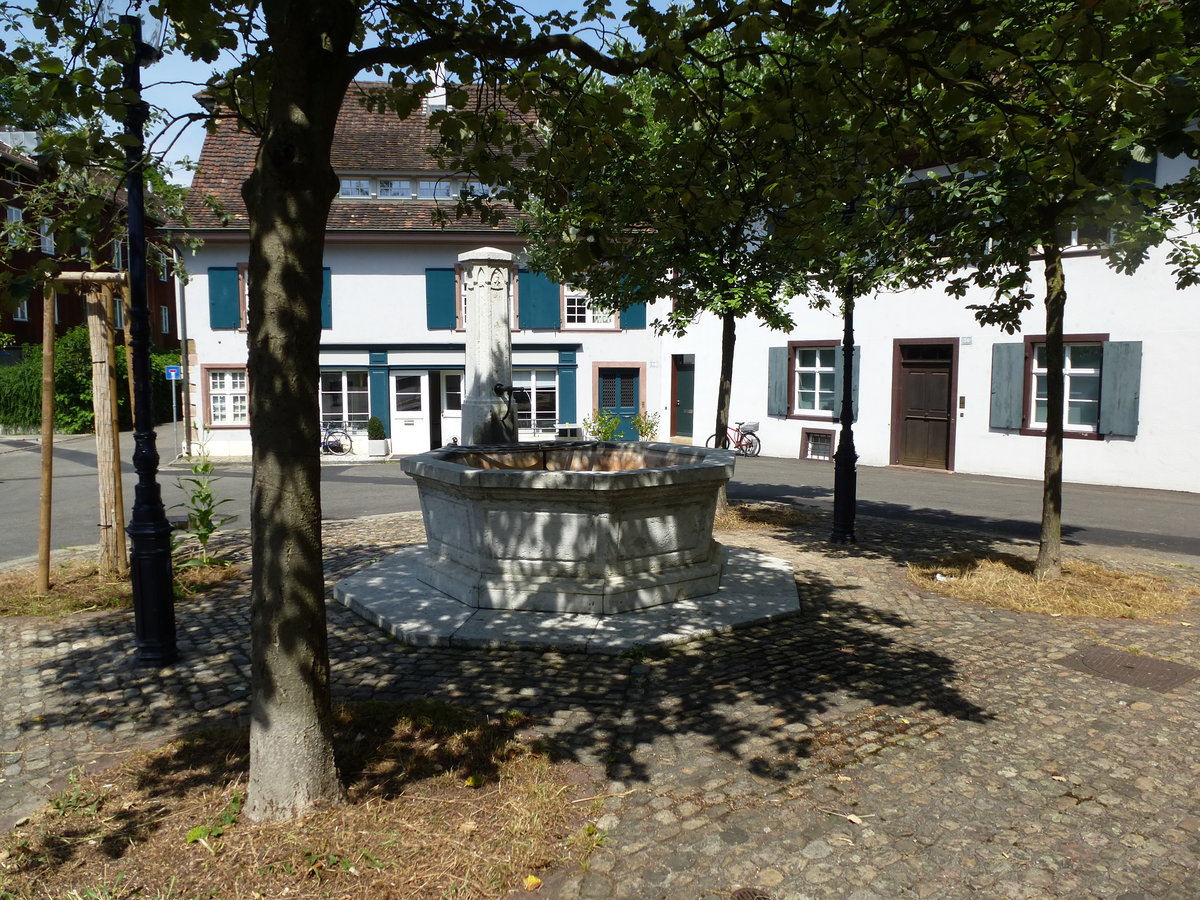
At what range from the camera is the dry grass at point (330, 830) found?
3.12m

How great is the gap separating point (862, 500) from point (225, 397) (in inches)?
674

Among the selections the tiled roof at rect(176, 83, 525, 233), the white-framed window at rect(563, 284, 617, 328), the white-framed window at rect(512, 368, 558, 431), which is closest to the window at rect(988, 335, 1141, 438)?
the white-framed window at rect(563, 284, 617, 328)

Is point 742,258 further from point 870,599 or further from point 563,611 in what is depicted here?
point 563,611

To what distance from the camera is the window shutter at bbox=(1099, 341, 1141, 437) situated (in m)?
14.6

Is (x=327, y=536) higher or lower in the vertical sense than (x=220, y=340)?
lower

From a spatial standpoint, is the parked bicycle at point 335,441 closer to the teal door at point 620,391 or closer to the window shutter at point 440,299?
the window shutter at point 440,299

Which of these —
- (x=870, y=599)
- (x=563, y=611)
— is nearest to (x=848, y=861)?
(x=563, y=611)

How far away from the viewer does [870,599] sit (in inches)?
292

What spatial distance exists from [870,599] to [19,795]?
6021 millimetres

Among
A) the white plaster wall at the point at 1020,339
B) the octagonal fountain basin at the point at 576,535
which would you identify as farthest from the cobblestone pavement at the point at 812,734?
the white plaster wall at the point at 1020,339

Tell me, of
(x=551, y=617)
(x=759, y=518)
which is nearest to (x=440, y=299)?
(x=759, y=518)

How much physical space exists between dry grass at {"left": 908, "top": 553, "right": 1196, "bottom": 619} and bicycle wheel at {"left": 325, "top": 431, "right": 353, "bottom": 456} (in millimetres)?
17717

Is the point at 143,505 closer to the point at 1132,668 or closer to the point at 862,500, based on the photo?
the point at 1132,668

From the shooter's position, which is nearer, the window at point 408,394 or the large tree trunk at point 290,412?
the large tree trunk at point 290,412
